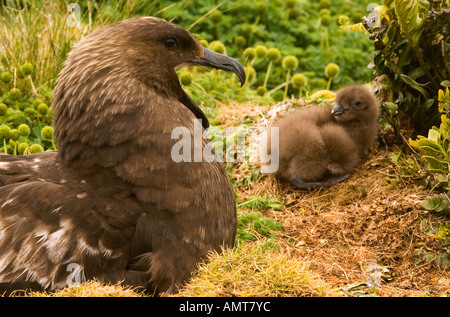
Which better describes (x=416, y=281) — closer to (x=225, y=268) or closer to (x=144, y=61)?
(x=225, y=268)

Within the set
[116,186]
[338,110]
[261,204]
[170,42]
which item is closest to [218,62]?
[170,42]

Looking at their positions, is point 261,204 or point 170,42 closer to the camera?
point 170,42

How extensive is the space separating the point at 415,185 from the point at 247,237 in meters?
1.07

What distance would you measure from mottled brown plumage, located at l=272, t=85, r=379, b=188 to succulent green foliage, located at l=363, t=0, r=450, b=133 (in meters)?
0.25

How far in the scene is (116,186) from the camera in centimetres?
380

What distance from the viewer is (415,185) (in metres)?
4.67

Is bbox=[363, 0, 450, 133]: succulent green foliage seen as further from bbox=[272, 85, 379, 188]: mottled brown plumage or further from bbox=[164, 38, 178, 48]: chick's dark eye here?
bbox=[164, 38, 178, 48]: chick's dark eye

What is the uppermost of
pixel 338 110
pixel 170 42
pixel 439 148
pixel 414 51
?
pixel 170 42

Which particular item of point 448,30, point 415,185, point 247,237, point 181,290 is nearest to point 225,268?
point 181,290

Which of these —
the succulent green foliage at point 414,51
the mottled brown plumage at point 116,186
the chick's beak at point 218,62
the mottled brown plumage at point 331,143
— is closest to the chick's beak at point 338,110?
the mottled brown plumage at point 331,143

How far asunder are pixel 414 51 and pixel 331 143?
0.83m

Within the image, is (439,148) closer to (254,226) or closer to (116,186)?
(254,226)

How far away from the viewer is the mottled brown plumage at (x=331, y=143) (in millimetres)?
5137

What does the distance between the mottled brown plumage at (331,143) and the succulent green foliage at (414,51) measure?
254mm
